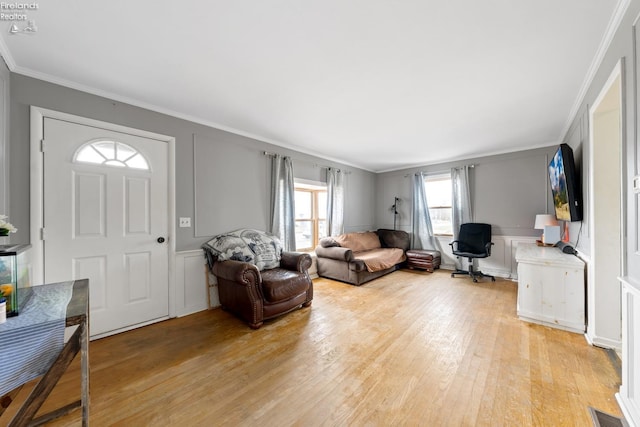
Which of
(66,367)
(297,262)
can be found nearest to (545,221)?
(297,262)

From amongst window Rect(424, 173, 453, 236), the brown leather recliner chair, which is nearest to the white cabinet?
the brown leather recliner chair

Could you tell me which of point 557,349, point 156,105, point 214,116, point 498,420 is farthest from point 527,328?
point 156,105

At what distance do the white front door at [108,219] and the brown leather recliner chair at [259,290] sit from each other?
2.33ft

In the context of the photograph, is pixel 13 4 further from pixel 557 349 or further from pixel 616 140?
pixel 557 349

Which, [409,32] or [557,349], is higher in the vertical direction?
[409,32]

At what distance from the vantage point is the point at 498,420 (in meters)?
1.42

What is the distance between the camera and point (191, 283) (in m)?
3.02

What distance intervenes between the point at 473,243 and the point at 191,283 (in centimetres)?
496

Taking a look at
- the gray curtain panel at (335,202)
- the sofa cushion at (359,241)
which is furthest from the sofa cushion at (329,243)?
the gray curtain panel at (335,202)

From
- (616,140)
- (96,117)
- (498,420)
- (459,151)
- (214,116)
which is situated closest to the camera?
(498,420)

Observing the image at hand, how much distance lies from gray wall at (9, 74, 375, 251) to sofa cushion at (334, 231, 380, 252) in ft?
4.53

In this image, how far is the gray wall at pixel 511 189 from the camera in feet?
14.2

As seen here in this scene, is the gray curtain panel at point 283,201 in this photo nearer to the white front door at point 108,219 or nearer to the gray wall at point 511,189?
the white front door at point 108,219

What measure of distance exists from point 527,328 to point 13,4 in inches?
190
